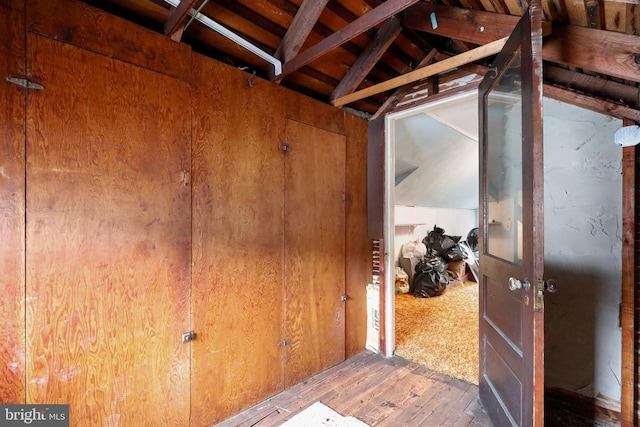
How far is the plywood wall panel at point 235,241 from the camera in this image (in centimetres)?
168

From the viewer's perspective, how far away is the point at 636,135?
1.56 metres

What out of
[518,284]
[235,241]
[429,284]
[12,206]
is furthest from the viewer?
[429,284]

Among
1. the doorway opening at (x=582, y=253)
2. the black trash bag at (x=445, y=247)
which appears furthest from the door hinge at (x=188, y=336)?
the black trash bag at (x=445, y=247)

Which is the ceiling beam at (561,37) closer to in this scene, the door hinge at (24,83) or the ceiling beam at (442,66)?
the ceiling beam at (442,66)

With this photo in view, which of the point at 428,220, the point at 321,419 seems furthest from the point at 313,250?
the point at 428,220

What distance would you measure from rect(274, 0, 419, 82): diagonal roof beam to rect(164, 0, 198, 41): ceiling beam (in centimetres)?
63

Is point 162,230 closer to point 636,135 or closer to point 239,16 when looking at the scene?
point 239,16

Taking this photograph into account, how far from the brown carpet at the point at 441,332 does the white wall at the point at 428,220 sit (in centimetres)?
84

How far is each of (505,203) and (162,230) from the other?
72.7 inches

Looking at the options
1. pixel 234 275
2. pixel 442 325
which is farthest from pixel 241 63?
pixel 442 325

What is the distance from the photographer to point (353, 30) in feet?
5.19

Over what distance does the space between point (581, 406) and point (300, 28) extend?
9.68 feet

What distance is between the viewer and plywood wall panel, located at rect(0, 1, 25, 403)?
113 cm

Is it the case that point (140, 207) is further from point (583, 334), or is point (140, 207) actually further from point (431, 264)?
point (431, 264)
